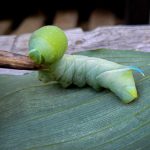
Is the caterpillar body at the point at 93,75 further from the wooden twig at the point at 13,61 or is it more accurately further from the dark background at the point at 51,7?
the dark background at the point at 51,7

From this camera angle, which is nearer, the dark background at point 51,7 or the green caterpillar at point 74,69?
the green caterpillar at point 74,69

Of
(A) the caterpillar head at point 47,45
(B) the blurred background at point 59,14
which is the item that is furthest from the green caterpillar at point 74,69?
(B) the blurred background at point 59,14

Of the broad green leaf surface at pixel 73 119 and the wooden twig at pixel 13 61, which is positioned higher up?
the wooden twig at pixel 13 61

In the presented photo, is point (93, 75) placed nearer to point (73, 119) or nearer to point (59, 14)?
point (73, 119)

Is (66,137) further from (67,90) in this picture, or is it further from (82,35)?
(82,35)

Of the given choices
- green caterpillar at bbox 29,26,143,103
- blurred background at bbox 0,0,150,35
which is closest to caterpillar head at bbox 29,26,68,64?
green caterpillar at bbox 29,26,143,103

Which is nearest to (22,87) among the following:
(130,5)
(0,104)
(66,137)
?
(0,104)

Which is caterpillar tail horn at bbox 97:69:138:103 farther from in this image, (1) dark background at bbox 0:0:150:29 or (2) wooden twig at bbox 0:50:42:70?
(1) dark background at bbox 0:0:150:29
